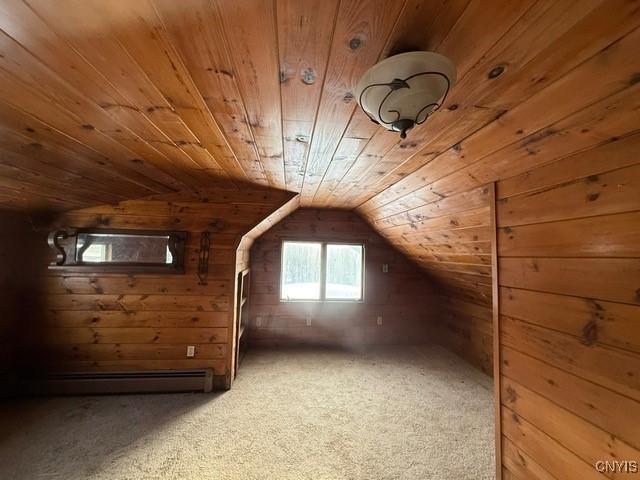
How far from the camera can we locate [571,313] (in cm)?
113

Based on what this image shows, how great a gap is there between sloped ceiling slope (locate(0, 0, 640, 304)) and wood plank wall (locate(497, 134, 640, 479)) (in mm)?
164

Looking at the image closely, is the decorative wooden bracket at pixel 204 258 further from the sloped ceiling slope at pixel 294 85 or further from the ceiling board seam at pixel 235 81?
the ceiling board seam at pixel 235 81

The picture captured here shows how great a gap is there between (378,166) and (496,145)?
70 centimetres

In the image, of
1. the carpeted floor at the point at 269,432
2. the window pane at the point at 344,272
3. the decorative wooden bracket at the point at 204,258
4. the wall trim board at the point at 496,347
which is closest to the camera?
the wall trim board at the point at 496,347

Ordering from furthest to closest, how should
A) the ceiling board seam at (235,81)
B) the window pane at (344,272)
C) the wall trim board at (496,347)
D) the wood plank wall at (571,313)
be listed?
1. the window pane at (344,272)
2. the wall trim board at (496,347)
3. the wood plank wall at (571,313)
4. the ceiling board seam at (235,81)

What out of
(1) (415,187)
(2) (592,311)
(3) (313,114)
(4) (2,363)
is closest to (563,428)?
(2) (592,311)

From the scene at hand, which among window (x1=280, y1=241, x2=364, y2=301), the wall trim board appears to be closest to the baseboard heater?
window (x1=280, y1=241, x2=364, y2=301)

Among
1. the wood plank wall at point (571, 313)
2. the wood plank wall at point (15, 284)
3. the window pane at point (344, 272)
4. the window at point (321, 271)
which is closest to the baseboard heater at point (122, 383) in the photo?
the wood plank wall at point (15, 284)

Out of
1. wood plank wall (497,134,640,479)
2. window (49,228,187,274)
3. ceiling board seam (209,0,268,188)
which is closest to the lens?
ceiling board seam (209,0,268,188)

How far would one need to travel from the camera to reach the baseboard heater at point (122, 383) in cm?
255

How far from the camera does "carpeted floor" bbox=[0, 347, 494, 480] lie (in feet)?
5.78

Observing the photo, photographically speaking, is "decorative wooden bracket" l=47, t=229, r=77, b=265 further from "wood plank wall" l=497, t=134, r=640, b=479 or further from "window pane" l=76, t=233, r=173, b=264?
"wood plank wall" l=497, t=134, r=640, b=479

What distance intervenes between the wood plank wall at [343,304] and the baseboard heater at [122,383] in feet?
4.28

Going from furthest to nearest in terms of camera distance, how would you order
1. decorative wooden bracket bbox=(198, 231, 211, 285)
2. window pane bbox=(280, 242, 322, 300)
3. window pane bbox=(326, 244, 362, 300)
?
window pane bbox=(326, 244, 362, 300) → window pane bbox=(280, 242, 322, 300) → decorative wooden bracket bbox=(198, 231, 211, 285)
